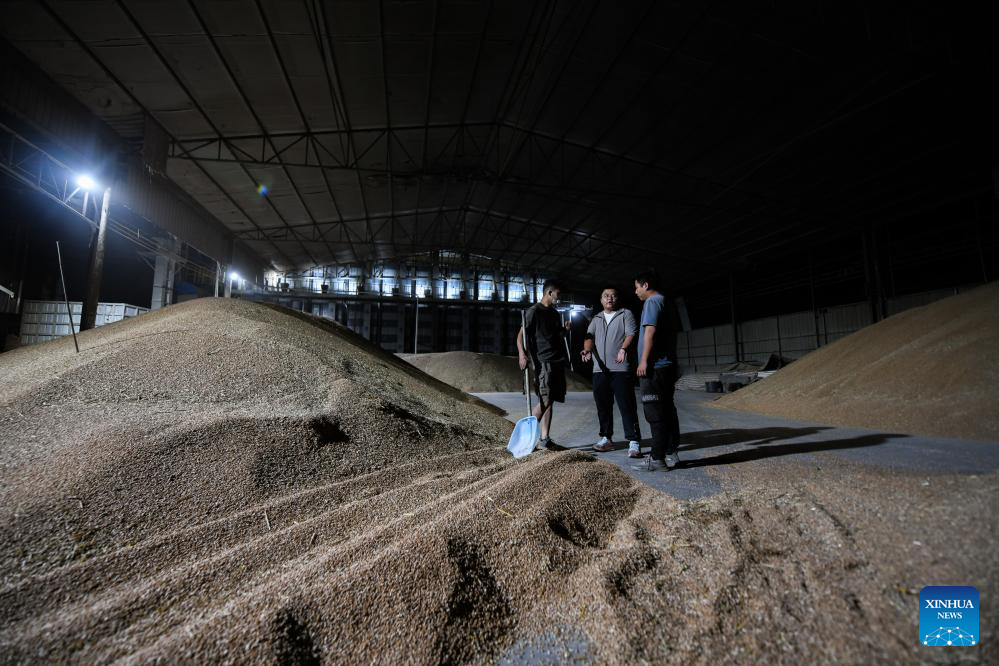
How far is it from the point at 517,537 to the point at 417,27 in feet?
31.6

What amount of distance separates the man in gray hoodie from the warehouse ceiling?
7130 millimetres

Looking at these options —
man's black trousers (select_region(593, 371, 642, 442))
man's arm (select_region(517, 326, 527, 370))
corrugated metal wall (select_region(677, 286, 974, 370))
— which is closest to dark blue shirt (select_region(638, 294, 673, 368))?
man's black trousers (select_region(593, 371, 642, 442))

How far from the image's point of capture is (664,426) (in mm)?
2703

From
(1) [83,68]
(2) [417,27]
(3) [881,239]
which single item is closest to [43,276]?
(1) [83,68]

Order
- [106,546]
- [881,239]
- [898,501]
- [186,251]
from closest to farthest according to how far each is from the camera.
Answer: [898,501], [106,546], [881,239], [186,251]

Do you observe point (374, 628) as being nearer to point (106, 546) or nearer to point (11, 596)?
point (11, 596)

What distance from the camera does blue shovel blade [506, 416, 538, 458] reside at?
10.3 feet

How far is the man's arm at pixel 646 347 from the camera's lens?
2727 millimetres

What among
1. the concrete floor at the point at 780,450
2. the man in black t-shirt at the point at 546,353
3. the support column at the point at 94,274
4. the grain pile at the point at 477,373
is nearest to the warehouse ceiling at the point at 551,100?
the support column at the point at 94,274

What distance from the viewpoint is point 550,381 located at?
3.52 metres

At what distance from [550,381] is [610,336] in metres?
0.65

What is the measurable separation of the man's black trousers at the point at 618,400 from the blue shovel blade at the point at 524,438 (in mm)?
625

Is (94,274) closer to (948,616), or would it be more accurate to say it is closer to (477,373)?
(477,373)

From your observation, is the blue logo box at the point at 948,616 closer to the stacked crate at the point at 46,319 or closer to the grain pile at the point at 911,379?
the grain pile at the point at 911,379
